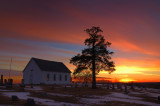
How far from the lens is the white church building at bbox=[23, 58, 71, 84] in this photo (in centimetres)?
5009

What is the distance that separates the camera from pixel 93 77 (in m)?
40.4

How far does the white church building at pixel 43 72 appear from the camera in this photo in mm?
50094

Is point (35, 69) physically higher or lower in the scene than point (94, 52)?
lower

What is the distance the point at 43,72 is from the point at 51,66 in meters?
5.96

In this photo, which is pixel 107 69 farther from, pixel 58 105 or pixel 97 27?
pixel 58 105

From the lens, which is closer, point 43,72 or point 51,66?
point 43,72

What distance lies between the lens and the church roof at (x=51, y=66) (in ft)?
169

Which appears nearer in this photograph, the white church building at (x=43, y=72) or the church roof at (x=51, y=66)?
the white church building at (x=43, y=72)

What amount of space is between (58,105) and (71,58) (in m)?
26.2

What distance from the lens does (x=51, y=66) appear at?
183 ft

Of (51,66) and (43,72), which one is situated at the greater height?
(51,66)

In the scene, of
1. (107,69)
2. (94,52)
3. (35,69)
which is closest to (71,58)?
(94,52)

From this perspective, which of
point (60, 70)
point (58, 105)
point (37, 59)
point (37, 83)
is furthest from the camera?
point (60, 70)

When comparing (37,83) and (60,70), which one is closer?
(37,83)
